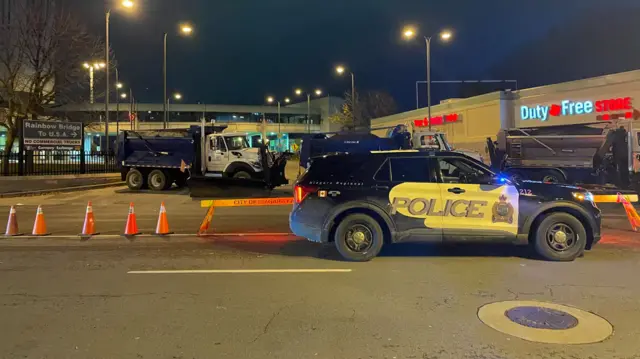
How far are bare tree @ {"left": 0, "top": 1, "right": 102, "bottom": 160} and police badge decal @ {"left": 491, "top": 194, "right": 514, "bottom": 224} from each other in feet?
91.4

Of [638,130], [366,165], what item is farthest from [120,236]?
[638,130]

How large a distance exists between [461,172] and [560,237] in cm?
171

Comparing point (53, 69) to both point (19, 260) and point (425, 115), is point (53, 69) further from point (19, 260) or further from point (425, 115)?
point (425, 115)

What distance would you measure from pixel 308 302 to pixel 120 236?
5.83 meters

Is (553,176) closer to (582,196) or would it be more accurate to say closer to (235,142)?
(582,196)

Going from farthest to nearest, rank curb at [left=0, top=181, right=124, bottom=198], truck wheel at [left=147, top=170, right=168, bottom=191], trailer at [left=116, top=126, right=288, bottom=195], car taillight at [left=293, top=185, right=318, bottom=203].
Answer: truck wheel at [left=147, top=170, right=168, bottom=191]
curb at [left=0, top=181, right=124, bottom=198]
trailer at [left=116, top=126, right=288, bottom=195]
car taillight at [left=293, top=185, right=318, bottom=203]

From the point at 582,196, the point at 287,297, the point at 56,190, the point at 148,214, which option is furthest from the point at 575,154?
the point at 56,190

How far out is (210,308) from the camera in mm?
5426

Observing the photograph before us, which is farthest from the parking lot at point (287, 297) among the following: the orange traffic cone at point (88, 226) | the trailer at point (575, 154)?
the trailer at point (575, 154)

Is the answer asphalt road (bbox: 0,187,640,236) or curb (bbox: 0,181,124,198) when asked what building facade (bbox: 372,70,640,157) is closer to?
asphalt road (bbox: 0,187,640,236)

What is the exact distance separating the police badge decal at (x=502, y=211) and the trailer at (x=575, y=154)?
27.0 feet

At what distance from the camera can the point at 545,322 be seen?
4906 mm

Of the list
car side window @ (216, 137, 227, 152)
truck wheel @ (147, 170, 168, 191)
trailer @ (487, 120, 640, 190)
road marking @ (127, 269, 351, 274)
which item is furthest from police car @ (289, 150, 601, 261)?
truck wheel @ (147, 170, 168, 191)

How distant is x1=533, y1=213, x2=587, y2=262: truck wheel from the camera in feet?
24.5
